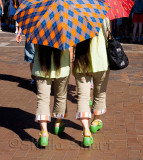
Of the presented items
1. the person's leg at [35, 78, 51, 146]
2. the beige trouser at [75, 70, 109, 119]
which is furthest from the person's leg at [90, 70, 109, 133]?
the person's leg at [35, 78, 51, 146]

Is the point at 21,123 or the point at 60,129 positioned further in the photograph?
the point at 21,123

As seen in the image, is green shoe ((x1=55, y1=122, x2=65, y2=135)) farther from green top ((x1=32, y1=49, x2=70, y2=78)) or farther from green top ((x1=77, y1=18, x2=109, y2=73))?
green top ((x1=77, y1=18, x2=109, y2=73))

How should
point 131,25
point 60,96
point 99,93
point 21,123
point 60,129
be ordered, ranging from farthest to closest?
point 131,25 → point 21,123 → point 60,129 → point 99,93 → point 60,96

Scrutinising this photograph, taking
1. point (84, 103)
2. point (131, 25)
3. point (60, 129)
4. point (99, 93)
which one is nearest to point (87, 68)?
point (84, 103)

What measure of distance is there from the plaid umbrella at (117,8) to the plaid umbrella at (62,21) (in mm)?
503

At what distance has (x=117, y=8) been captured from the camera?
15.4 feet

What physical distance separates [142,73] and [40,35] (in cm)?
512

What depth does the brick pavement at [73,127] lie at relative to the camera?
4.21m

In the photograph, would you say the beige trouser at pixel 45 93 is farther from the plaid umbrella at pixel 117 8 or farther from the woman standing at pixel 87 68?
the plaid umbrella at pixel 117 8

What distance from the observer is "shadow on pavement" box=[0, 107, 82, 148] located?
478cm

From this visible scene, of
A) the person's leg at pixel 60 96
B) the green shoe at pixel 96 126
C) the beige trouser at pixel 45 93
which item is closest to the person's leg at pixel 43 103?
the beige trouser at pixel 45 93

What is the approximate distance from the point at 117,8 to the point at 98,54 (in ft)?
2.55

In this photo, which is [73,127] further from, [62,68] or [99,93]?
[62,68]

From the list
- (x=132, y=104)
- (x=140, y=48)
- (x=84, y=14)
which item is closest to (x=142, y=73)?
(x=132, y=104)
